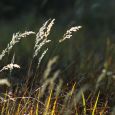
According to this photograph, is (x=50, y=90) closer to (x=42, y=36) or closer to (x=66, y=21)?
(x=42, y=36)

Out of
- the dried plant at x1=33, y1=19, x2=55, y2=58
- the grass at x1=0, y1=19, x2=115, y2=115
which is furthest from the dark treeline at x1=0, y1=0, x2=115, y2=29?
the dried plant at x1=33, y1=19, x2=55, y2=58

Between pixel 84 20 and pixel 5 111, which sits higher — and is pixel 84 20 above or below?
above

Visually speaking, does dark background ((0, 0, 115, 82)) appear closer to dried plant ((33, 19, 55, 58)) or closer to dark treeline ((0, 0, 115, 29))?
dark treeline ((0, 0, 115, 29))

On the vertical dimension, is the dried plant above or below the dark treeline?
below

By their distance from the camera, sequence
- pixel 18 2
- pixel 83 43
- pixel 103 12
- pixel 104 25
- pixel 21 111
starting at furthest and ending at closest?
pixel 18 2 → pixel 103 12 → pixel 104 25 → pixel 83 43 → pixel 21 111

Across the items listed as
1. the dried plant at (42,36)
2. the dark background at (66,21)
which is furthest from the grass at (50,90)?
the dark background at (66,21)

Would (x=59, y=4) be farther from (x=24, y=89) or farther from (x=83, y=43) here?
(x=24, y=89)

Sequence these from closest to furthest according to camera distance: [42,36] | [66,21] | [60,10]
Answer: [42,36]
[66,21]
[60,10]

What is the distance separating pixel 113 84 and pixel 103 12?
5.07m

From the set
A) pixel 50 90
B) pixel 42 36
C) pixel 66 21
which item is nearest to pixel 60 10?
pixel 66 21

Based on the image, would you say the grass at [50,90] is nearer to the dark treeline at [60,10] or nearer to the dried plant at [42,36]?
the dried plant at [42,36]

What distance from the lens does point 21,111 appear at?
2799 millimetres

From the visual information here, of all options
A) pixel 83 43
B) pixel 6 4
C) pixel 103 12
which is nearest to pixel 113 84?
pixel 83 43

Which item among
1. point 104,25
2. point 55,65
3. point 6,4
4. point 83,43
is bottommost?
point 55,65
